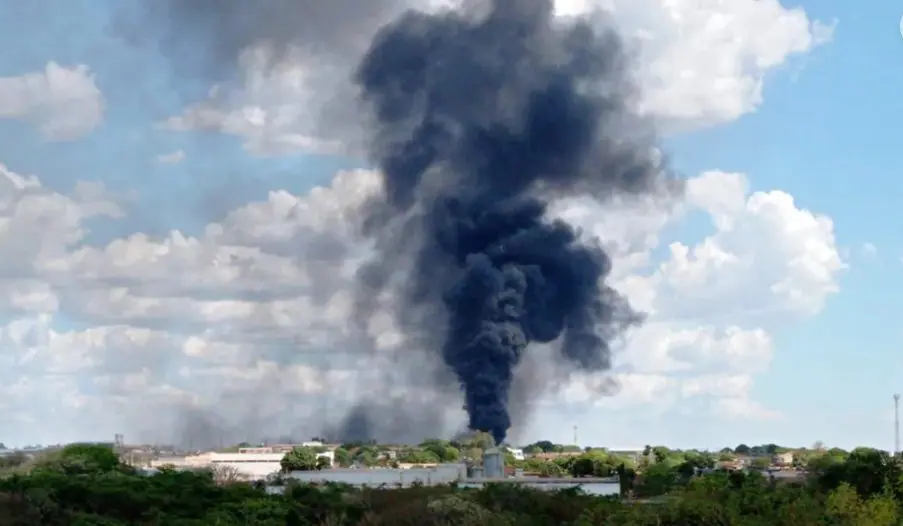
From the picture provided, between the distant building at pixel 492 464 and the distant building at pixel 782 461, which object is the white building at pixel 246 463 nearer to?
the distant building at pixel 492 464

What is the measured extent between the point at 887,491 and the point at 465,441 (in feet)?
210

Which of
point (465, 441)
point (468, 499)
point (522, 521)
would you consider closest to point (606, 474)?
point (465, 441)

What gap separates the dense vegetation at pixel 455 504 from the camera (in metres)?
36.5

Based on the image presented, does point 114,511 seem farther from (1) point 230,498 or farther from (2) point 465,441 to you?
(2) point 465,441

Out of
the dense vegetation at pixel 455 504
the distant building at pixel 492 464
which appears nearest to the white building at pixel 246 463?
the distant building at pixel 492 464

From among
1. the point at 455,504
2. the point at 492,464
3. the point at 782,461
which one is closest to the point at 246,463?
the point at 492,464

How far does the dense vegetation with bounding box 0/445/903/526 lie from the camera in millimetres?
36500

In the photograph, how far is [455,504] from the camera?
174 feet

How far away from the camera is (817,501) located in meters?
40.8

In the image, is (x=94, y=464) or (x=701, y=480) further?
(x=94, y=464)

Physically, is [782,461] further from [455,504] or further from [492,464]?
[455,504]

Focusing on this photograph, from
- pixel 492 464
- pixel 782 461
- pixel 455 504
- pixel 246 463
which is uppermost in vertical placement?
pixel 782 461

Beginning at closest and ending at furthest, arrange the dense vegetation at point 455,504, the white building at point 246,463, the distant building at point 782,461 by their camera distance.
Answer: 1. the dense vegetation at point 455,504
2. the white building at point 246,463
3. the distant building at point 782,461

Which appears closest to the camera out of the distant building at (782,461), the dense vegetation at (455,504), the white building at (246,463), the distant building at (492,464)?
the dense vegetation at (455,504)
